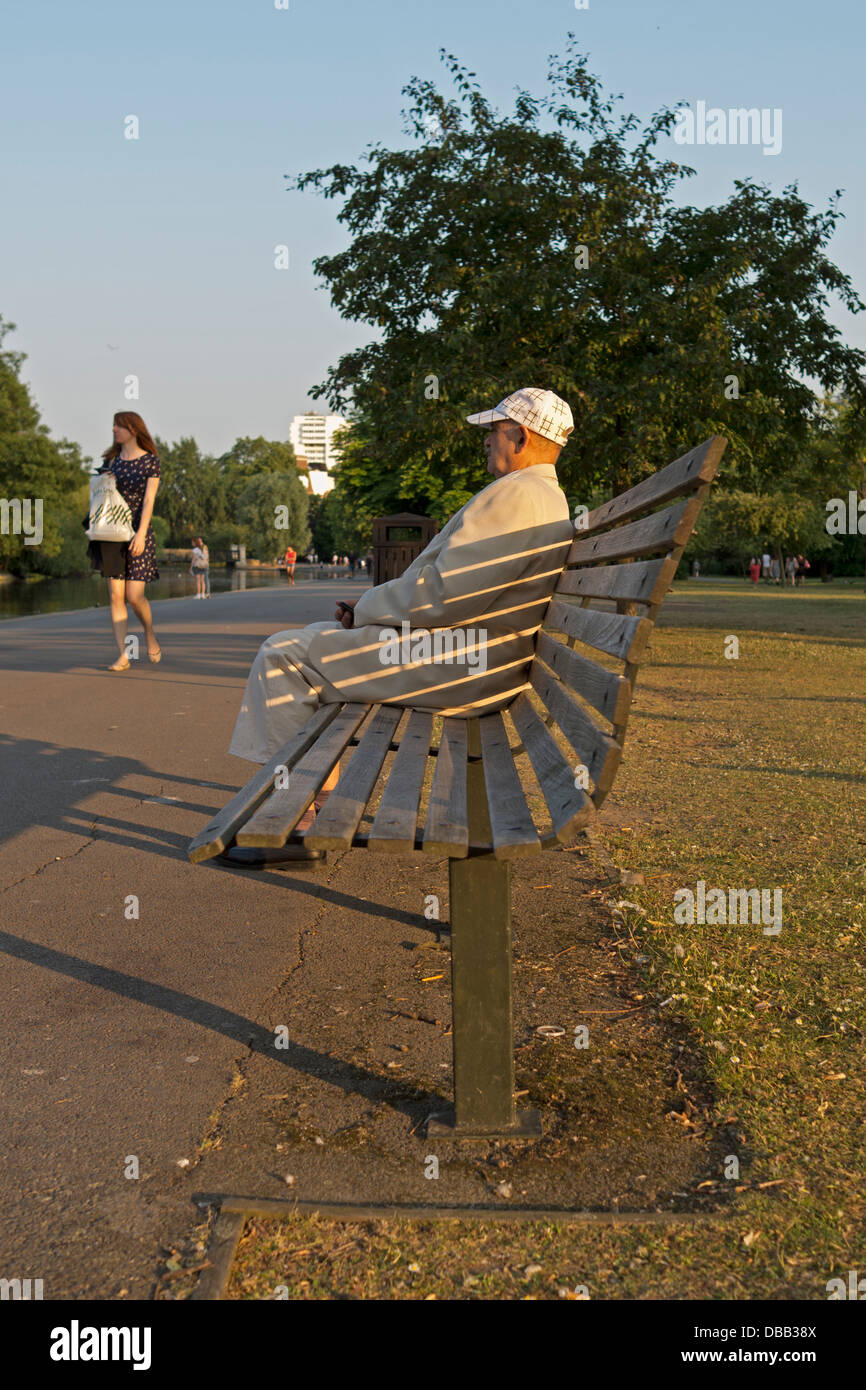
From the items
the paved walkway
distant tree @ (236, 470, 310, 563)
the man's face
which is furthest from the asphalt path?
distant tree @ (236, 470, 310, 563)

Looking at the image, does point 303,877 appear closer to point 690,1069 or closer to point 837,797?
point 690,1069

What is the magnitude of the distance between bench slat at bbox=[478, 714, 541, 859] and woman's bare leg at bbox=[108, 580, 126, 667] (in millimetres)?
7881

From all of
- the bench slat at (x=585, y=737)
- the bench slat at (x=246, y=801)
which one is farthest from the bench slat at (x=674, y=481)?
the bench slat at (x=246, y=801)

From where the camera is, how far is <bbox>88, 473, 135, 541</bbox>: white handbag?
1106cm

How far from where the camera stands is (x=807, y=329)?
2008 cm

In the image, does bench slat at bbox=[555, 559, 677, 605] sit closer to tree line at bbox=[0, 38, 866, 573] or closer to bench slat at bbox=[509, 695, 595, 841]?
bench slat at bbox=[509, 695, 595, 841]

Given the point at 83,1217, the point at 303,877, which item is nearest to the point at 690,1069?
the point at 83,1217

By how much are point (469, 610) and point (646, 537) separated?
3.74 feet

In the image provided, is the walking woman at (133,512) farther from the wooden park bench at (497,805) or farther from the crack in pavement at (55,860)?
the wooden park bench at (497,805)

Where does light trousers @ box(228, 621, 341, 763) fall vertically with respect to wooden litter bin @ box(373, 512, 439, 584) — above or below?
below

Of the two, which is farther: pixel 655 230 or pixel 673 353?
pixel 655 230

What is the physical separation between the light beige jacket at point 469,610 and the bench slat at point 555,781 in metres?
0.31

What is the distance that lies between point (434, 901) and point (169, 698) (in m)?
6.02

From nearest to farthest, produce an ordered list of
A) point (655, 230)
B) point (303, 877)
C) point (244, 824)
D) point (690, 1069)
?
1. point (244, 824)
2. point (690, 1069)
3. point (303, 877)
4. point (655, 230)
